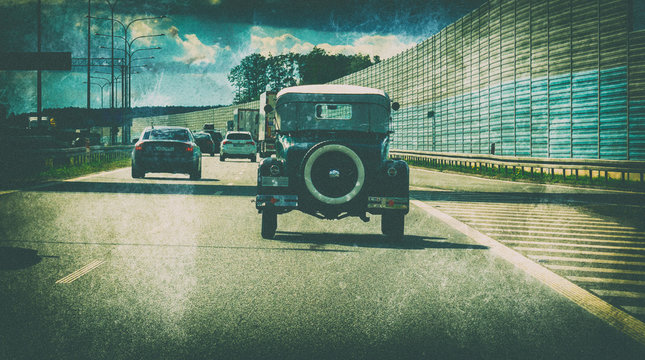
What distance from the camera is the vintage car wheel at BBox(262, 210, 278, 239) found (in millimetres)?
10844

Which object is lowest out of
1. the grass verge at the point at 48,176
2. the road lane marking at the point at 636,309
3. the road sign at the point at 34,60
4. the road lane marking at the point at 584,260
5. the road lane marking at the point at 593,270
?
the road lane marking at the point at 636,309

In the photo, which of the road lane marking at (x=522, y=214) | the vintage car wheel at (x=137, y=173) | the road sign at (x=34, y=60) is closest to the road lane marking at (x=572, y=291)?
the road lane marking at (x=522, y=214)

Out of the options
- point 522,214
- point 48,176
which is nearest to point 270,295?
point 522,214

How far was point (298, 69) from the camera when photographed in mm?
121438

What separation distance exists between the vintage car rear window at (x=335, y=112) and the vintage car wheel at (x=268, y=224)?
7.05ft

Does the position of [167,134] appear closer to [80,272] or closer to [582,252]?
[80,272]

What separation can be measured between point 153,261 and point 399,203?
140 inches

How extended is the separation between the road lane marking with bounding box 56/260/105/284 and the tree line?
2883 inches

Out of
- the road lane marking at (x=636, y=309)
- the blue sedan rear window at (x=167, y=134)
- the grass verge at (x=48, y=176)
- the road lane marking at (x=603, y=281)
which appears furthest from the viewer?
the blue sedan rear window at (x=167, y=134)

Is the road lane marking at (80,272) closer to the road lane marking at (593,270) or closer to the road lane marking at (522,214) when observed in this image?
the road lane marking at (593,270)

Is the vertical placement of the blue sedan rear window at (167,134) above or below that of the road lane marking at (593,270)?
above

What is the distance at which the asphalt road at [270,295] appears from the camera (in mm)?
5250

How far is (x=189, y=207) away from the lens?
1534cm

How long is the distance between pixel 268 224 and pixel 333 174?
154cm
